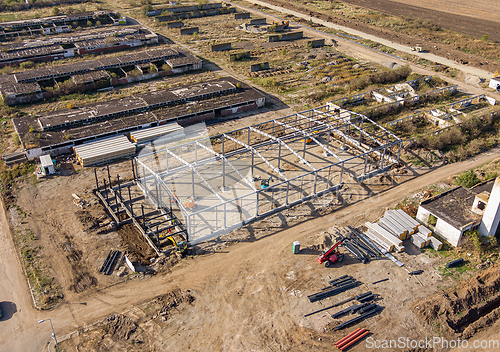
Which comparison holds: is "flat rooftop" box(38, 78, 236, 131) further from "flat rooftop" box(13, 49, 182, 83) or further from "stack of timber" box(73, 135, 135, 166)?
"flat rooftop" box(13, 49, 182, 83)

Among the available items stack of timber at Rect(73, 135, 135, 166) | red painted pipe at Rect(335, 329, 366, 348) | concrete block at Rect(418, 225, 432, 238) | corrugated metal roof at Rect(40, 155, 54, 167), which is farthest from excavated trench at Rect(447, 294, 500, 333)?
corrugated metal roof at Rect(40, 155, 54, 167)

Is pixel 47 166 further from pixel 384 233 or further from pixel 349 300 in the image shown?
pixel 384 233

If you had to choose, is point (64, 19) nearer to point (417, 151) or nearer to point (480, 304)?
point (417, 151)

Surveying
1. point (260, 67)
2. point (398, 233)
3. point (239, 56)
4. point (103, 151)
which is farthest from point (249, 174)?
point (239, 56)

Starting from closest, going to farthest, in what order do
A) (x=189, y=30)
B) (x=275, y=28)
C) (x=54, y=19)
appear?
(x=189, y=30), (x=275, y=28), (x=54, y=19)

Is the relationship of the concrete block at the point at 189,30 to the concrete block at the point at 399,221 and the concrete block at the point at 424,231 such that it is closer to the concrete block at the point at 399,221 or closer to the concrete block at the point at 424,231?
the concrete block at the point at 399,221

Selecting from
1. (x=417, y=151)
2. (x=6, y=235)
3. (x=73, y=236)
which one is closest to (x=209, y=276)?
(x=73, y=236)
